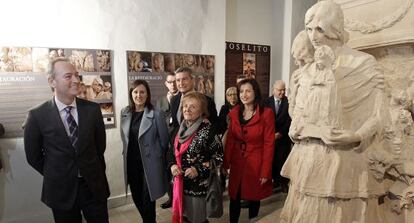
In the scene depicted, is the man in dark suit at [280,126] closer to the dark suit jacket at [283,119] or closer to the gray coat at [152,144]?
the dark suit jacket at [283,119]

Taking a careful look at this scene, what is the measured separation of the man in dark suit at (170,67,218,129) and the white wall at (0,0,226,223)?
0.93m

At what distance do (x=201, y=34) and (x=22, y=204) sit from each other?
2.93 m

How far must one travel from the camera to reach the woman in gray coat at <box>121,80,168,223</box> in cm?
246

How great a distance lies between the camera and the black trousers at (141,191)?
2.52 meters

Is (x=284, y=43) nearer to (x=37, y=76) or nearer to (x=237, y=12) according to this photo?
(x=237, y=12)

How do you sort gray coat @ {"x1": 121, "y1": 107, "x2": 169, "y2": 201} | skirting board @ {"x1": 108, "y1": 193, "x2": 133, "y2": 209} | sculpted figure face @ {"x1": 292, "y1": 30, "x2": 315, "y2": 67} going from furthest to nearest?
skirting board @ {"x1": 108, "y1": 193, "x2": 133, "y2": 209} < gray coat @ {"x1": 121, "y1": 107, "x2": 169, "y2": 201} < sculpted figure face @ {"x1": 292, "y1": 30, "x2": 315, "y2": 67}

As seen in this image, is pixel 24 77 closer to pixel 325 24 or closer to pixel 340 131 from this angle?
pixel 325 24

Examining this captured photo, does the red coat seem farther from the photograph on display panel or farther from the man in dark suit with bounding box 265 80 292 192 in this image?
the photograph on display panel

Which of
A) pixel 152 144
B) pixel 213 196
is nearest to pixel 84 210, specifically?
pixel 152 144

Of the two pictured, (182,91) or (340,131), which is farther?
(182,91)

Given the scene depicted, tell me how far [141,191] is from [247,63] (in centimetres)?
303

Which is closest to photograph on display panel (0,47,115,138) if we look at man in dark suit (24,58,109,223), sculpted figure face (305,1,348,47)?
man in dark suit (24,58,109,223)

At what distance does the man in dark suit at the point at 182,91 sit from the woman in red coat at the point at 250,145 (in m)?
0.26

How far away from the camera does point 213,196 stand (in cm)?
224
